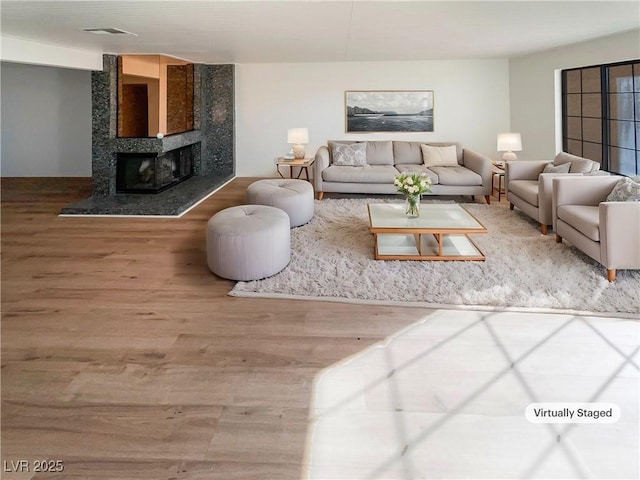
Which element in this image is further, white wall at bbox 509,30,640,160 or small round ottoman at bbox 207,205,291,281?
white wall at bbox 509,30,640,160

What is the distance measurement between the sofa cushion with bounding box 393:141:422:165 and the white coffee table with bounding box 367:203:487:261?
2.80 metres

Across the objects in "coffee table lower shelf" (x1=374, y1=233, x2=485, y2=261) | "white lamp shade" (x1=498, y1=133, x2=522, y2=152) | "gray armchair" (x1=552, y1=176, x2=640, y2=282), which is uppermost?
"white lamp shade" (x1=498, y1=133, x2=522, y2=152)

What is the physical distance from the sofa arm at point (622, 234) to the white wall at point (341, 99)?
5.42 meters

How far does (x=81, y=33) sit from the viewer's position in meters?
5.11

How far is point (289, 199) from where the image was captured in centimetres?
539

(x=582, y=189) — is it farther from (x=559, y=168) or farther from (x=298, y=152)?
(x=298, y=152)

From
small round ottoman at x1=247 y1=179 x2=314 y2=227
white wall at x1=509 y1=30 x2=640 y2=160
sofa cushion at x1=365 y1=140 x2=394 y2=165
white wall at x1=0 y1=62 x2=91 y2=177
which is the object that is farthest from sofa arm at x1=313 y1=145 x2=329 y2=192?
white wall at x1=0 y1=62 x2=91 y2=177

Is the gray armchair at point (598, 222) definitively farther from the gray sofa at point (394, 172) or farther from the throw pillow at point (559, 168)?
the gray sofa at point (394, 172)

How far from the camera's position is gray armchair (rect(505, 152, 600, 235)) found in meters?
4.96

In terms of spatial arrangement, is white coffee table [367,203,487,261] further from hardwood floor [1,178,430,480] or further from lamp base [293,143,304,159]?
lamp base [293,143,304,159]

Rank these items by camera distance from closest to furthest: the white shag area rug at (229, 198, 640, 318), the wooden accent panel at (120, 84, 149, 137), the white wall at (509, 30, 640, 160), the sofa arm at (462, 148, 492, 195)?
the white shag area rug at (229, 198, 640, 318), the white wall at (509, 30, 640, 160), the sofa arm at (462, 148, 492, 195), the wooden accent panel at (120, 84, 149, 137)

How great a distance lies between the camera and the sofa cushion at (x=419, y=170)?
22.2 ft

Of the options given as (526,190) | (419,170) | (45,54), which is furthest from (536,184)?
(45,54)

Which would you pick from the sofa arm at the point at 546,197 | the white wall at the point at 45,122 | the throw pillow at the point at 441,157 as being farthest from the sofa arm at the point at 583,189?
the white wall at the point at 45,122
